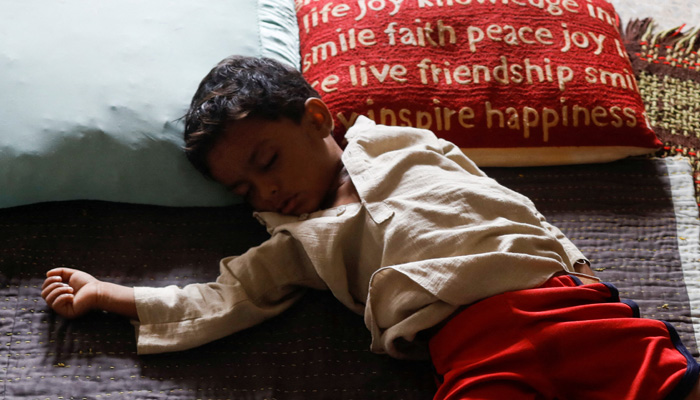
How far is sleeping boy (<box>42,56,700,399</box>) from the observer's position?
82cm

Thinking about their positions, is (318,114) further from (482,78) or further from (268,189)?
(482,78)

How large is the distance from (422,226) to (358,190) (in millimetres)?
120

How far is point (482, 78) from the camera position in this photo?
119cm

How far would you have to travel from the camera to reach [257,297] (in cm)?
95

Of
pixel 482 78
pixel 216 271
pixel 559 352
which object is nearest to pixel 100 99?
pixel 216 271

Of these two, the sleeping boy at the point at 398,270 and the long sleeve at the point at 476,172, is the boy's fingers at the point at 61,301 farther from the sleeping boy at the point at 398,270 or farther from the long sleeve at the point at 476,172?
the long sleeve at the point at 476,172

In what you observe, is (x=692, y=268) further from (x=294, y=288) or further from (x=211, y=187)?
(x=211, y=187)

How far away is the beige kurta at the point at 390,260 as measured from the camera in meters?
0.88

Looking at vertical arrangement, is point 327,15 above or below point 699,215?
above

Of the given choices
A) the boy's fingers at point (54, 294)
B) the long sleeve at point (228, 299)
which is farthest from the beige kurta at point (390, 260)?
the boy's fingers at point (54, 294)

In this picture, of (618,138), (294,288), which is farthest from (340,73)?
(618,138)

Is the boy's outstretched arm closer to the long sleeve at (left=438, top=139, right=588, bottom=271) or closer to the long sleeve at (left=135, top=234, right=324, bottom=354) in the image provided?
the long sleeve at (left=135, top=234, right=324, bottom=354)

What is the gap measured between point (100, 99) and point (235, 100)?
0.23m

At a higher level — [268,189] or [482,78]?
[482,78]
